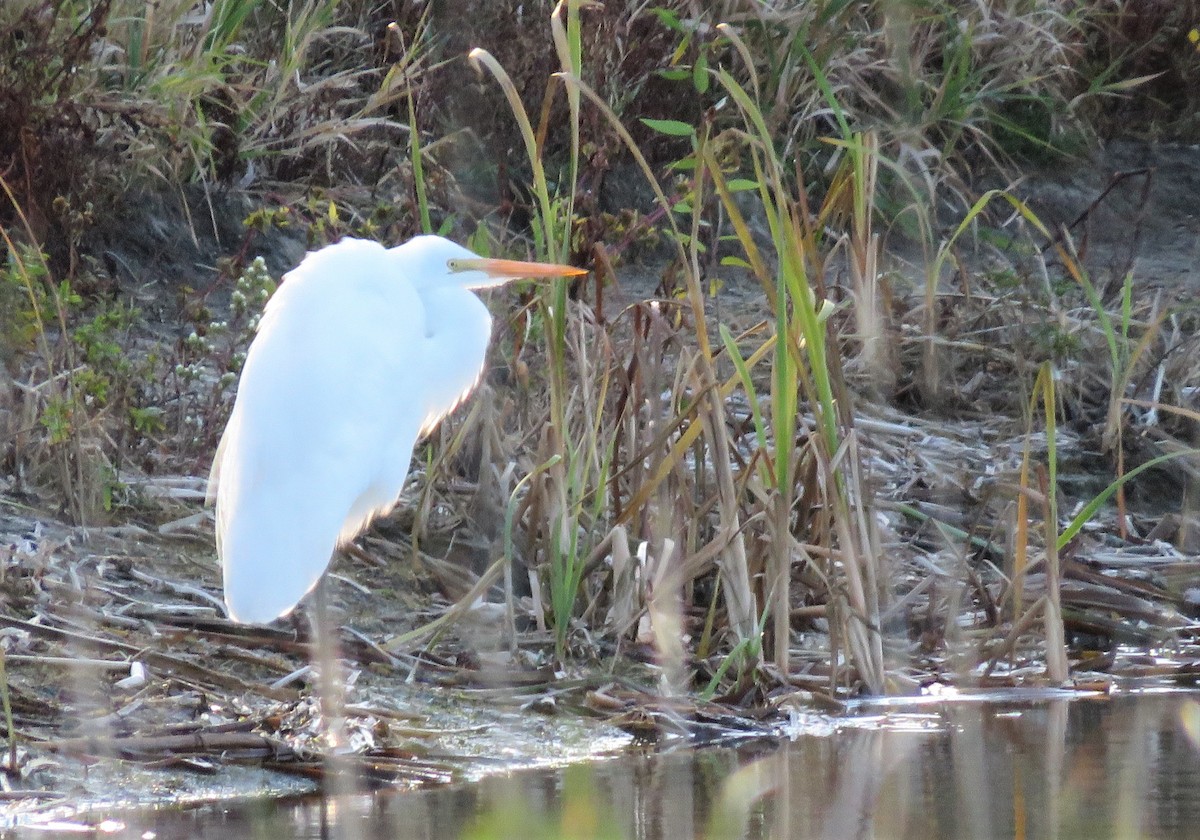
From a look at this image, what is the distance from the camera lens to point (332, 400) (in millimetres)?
3277

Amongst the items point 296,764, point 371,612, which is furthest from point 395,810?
point 371,612

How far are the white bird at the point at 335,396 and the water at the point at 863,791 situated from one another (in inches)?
17.7

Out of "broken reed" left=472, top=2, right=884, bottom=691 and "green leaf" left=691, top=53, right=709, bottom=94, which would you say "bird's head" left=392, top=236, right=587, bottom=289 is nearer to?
"broken reed" left=472, top=2, right=884, bottom=691

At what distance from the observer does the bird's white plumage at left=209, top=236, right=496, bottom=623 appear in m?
3.01

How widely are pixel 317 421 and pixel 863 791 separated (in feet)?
3.97

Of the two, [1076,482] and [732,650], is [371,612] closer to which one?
[732,650]

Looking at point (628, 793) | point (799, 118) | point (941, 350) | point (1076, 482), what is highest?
point (799, 118)

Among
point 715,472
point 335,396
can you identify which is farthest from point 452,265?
point 715,472

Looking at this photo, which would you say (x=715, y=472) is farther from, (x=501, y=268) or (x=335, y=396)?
(x=335, y=396)

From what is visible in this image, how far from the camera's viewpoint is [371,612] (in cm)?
372

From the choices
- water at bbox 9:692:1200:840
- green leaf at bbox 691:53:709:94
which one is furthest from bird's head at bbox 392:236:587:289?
water at bbox 9:692:1200:840

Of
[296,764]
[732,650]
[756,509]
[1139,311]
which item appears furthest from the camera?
[1139,311]

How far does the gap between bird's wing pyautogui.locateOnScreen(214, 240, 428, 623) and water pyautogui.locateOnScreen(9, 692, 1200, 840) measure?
457 mm

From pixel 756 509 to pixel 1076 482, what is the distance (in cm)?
151
